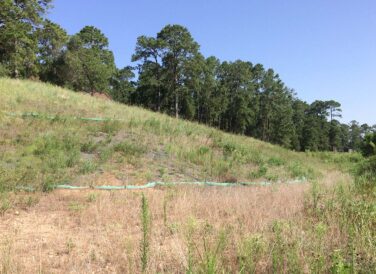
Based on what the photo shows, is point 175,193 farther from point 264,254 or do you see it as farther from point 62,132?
point 62,132

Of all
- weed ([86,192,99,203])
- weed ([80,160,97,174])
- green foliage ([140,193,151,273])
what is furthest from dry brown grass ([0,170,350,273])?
weed ([80,160,97,174])

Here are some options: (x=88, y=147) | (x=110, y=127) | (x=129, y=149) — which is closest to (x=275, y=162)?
(x=129, y=149)

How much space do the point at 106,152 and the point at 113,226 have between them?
210 inches

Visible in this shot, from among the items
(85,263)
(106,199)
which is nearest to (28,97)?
(106,199)

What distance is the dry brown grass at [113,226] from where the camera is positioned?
342 cm

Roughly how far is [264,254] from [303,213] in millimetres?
1711

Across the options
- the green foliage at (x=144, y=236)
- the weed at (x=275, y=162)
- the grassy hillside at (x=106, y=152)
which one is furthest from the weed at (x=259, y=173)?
the green foliage at (x=144, y=236)

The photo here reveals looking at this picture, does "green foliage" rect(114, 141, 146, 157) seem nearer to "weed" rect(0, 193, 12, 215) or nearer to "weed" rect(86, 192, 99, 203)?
"weed" rect(86, 192, 99, 203)

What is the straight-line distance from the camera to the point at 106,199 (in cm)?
641

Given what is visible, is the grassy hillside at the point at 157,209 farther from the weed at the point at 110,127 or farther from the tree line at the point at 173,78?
the tree line at the point at 173,78

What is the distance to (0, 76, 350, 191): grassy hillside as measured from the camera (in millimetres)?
8375

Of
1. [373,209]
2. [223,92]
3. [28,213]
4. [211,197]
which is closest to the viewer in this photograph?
[373,209]

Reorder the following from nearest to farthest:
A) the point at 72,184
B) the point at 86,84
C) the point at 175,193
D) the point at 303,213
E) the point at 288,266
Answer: the point at 288,266 → the point at 303,213 → the point at 175,193 → the point at 72,184 → the point at 86,84

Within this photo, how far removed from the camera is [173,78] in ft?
148
